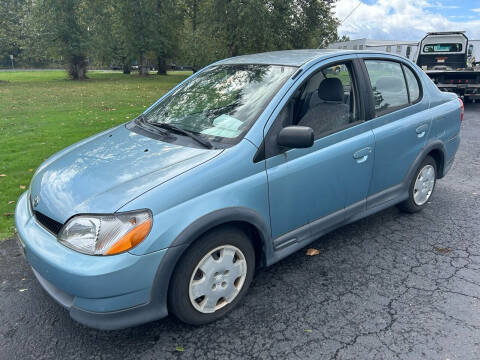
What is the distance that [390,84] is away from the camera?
3.77m

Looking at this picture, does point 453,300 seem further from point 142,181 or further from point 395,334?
point 142,181

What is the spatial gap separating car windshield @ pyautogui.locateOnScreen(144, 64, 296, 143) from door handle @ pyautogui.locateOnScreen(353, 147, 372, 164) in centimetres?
89

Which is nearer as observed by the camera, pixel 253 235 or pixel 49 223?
pixel 49 223

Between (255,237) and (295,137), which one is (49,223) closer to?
(255,237)

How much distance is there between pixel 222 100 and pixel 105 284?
5.71 ft

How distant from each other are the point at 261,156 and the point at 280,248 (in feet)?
2.41

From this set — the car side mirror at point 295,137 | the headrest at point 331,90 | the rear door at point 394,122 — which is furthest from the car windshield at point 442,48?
the car side mirror at point 295,137

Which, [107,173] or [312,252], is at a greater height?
[107,173]

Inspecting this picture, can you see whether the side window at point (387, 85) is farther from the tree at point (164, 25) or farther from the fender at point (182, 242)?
the tree at point (164, 25)

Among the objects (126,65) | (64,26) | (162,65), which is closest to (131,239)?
(64,26)

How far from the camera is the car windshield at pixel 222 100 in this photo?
9.47 feet

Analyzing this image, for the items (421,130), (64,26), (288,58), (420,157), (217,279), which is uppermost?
(64,26)

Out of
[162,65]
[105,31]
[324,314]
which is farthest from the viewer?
[162,65]

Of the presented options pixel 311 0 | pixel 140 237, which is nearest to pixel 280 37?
pixel 311 0
